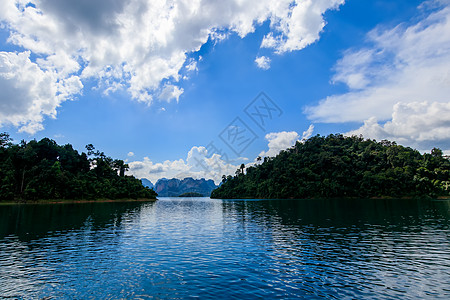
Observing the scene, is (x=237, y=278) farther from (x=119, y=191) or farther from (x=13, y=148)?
(x=119, y=191)

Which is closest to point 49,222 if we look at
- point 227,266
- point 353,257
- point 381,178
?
point 227,266

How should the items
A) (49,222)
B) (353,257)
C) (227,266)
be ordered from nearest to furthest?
(227,266) → (353,257) → (49,222)

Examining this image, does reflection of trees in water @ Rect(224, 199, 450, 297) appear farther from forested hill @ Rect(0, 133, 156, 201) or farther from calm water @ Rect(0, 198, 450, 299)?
forested hill @ Rect(0, 133, 156, 201)

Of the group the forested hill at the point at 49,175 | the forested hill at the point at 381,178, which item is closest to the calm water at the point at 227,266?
the forested hill at the point at 49,175

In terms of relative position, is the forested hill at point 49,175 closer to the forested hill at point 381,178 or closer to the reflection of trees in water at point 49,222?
the reflection of trees in water at point 49,222

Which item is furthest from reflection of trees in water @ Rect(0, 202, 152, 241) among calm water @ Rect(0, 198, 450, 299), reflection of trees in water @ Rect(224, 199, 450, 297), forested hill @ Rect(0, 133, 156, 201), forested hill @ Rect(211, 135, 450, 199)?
forested hill @ Rect(211, 135, 450, 199)

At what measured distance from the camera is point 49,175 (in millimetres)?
124438

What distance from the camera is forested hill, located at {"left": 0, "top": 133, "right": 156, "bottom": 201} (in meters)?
118

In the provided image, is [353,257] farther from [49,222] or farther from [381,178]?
Answer: [381,178]

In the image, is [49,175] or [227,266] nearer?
[227,266]

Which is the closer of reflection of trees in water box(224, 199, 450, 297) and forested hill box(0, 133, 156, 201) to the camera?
reflection of trees in water box(224, 199, 450, 297)

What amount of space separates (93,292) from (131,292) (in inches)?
97.7

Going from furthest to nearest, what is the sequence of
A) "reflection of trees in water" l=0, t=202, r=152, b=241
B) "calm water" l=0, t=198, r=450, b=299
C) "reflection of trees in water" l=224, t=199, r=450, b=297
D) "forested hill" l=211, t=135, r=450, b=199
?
1. "forested hill" l=211, t=135, r=450, b=199
2. "reflection of trees in water" l=0, t=202, r=152, b=241
3. "reflection of trees in water" l=224, t=199, r=450, b=297
4. "calm water" l=0, t=198, r=450, b=299

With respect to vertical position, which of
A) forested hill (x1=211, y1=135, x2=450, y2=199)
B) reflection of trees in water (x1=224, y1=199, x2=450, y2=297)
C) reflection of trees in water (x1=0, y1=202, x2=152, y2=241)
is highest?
forested hill (x1=211, y1=135, x2=450, y2=199)
